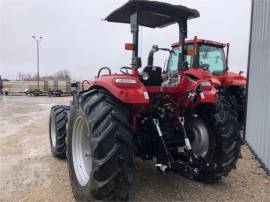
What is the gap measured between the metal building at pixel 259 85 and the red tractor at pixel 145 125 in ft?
5.07

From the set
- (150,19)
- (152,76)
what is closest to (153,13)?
(150,19)

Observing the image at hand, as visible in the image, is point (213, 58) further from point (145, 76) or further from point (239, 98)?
point (145, 76)

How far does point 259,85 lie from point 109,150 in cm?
426

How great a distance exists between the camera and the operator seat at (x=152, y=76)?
4.06 meters

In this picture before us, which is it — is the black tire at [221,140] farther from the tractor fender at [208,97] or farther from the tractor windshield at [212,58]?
the tractor windshield at [212,58]

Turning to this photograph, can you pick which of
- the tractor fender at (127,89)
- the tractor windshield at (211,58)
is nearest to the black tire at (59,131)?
the tractor fender at (127,89)

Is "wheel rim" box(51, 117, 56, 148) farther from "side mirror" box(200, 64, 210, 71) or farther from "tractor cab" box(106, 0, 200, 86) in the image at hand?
"side mirror" box(200, 64, 210, 71)

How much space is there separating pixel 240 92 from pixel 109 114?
22.3 ft

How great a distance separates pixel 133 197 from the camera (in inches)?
160

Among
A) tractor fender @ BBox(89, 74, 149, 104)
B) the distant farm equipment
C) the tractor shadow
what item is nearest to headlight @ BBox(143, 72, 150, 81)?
tractor fender @ BBox(89, 74, 149, 104)

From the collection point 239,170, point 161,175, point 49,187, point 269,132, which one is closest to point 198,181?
point 161,175

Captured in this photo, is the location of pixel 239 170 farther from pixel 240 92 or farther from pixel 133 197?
pixel 240 92

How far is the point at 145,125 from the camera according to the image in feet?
13.4

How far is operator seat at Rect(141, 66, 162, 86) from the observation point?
4.06 m
